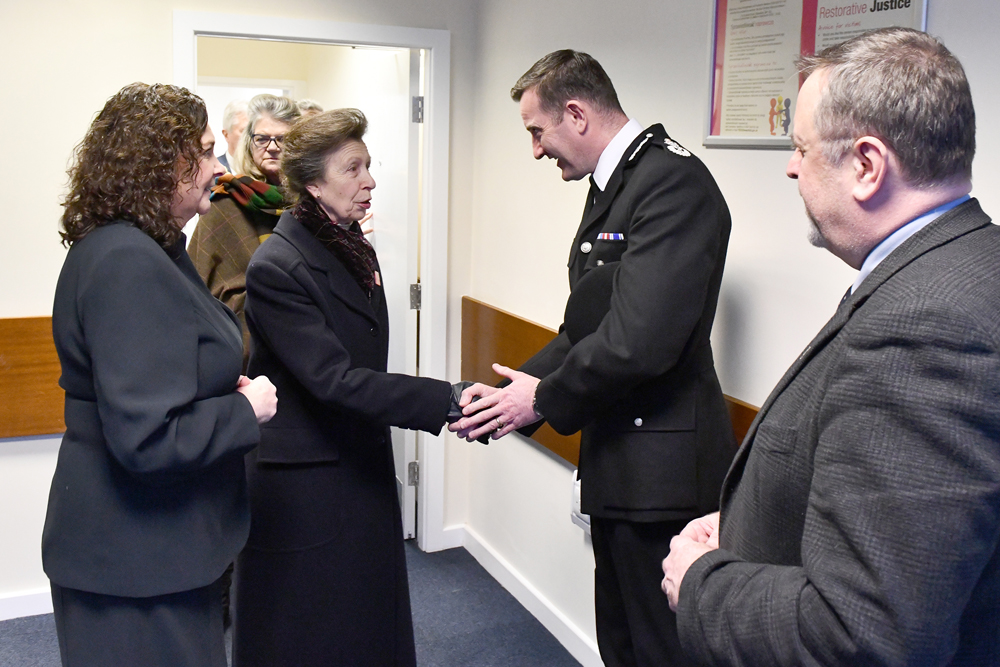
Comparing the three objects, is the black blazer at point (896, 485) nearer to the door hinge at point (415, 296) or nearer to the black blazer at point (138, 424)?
the black blazer at point (138, 424)

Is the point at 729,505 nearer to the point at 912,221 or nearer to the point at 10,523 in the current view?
the point at 912,221

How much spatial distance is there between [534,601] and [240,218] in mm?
1710

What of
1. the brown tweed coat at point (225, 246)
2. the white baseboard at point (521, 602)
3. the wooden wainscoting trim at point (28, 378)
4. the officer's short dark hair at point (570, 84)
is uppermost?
the officer's short dark hair at point (570, 84)

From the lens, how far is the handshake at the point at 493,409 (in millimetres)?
2121

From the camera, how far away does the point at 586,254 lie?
2.02 metres

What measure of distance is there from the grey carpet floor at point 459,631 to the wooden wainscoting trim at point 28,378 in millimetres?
705

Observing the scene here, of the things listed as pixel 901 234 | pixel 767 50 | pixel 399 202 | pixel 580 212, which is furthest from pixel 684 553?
pixel 399 202

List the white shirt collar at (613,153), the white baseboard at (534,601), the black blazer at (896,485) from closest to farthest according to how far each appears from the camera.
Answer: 1. the black blazer at (896,485)
2. the white shirt collar at (613,153)
3. the white baseboard at (534,601)

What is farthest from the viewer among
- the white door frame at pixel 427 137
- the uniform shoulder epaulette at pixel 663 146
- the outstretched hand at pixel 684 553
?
the white door frame at pixel 427 137

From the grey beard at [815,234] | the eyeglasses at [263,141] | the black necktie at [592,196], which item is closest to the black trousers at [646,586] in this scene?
the black necktie at [592,196]

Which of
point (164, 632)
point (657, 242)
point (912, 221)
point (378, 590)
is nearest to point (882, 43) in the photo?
point (912, 221)

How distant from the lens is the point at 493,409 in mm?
2113

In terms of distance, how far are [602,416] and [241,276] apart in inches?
57.1

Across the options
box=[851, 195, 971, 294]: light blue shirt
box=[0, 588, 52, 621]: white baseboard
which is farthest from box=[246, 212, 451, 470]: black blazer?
box=[0, 588, 52, 621]: white baseboard
